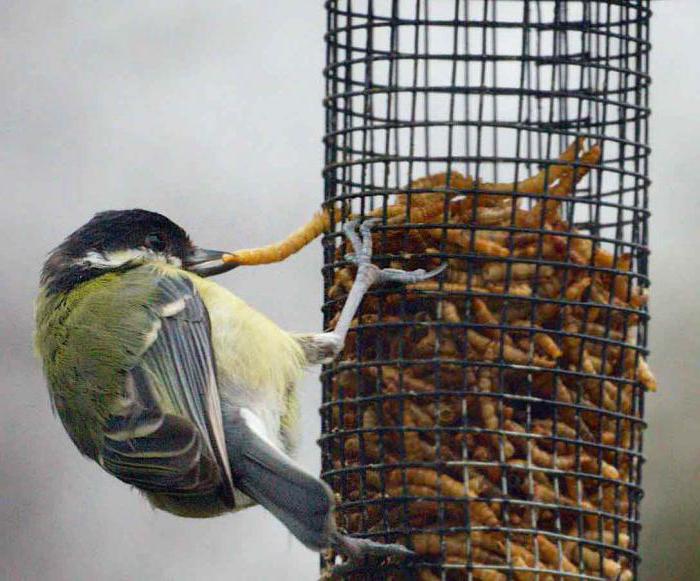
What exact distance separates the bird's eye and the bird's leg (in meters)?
0.75

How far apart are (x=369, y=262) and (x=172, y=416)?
0.80 meters

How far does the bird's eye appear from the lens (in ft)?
20.9

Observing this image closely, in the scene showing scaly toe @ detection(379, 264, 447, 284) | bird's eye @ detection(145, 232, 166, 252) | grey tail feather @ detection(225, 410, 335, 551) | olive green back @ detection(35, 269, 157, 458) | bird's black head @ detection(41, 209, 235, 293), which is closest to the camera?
grey tail feather @ detection(225, 410, 335, 551)

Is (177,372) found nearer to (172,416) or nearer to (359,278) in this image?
(172,416)

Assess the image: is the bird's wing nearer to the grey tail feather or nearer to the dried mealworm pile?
the grey tail feather

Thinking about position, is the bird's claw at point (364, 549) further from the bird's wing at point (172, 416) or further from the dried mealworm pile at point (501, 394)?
the bird's wing at point (172, 416)

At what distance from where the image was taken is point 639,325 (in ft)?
19.5

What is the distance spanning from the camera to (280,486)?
5578mm

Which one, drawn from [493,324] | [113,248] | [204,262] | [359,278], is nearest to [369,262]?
[359,278]

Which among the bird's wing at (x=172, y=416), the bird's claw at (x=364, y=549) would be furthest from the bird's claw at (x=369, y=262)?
the bird's claw at (x=364, y=549)

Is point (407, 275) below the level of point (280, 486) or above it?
above

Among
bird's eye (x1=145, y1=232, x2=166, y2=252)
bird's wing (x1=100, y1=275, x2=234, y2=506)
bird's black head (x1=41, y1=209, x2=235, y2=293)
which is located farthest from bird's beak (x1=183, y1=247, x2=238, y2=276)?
bird's wing (x1=100, y1=275, x2=234, y2=506)

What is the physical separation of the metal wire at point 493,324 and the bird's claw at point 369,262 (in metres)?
0.06

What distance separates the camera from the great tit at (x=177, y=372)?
557 cm
